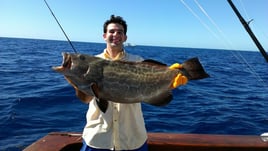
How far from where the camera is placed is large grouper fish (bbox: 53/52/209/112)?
116 inches

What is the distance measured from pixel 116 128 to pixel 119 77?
0.63m

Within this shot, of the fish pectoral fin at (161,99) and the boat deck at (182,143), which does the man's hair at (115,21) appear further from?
the boat deck at (182,143)

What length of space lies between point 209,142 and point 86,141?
6.14 ft

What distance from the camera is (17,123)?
8109 millimetres

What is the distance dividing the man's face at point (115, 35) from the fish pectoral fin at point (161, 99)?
73 centimetres

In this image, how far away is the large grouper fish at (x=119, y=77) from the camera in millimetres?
2957

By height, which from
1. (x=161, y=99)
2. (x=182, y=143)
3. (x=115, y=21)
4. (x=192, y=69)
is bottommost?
(x=182, y=143)

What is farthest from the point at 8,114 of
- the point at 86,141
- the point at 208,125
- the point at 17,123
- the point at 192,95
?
the point at 192,95

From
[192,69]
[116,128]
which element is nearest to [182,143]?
[116,128]

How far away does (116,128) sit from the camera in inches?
129

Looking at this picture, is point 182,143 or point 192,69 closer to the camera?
point 192,69

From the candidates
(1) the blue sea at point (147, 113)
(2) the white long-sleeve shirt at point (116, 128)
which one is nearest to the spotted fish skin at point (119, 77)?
(2) the white long-sleeve shirt at point (116, 128)

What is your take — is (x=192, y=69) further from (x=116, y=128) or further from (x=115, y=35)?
(x=116, y=128)

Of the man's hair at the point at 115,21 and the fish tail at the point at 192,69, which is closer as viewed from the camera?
the fish tail at the point at 192,69
